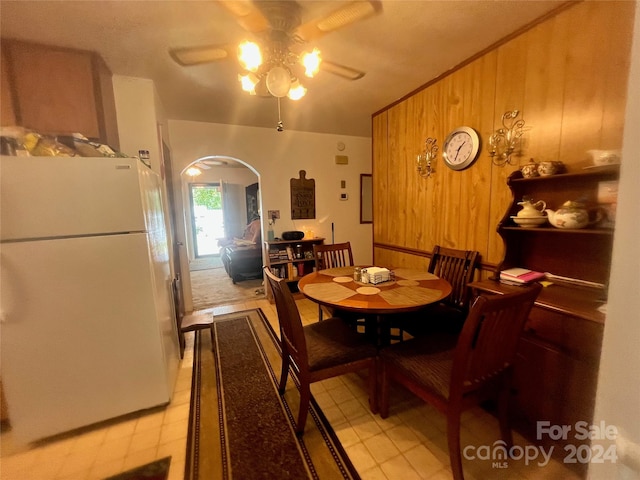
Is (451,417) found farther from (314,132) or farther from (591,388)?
(314,132)

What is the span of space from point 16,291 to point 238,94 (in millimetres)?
2223

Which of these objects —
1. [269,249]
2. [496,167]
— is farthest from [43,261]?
[496,167]

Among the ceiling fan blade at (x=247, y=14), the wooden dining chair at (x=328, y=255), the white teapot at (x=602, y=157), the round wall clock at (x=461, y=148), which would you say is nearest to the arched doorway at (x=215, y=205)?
the wooden dining chair at (x=328, y=255)

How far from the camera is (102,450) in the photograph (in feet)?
4.80

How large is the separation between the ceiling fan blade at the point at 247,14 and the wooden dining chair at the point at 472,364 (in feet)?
5.34

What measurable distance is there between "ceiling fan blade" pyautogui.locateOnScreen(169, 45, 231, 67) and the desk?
1.53 meters

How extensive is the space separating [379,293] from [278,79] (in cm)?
141

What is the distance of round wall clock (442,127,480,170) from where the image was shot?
2037mm

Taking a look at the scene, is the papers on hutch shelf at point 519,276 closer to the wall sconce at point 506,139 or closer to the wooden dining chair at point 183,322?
the wall sconce at point 506,139

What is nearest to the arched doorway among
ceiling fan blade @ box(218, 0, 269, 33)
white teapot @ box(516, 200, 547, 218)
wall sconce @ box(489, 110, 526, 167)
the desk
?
the desk

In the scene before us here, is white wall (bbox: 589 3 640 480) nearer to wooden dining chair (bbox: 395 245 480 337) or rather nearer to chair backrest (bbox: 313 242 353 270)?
wooden dining chair (bbox: 395 245 480 337)

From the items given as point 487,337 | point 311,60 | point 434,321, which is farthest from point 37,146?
point 434,321

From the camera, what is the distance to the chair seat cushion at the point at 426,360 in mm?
1264

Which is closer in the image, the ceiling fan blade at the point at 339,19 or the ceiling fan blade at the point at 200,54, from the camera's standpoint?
the ceiling fan blade at the point at 339,19
